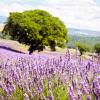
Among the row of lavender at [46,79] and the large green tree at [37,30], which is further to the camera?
the large green tree at [37,30]

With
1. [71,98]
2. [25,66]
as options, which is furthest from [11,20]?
[71,98]

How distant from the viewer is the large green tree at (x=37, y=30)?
33250mm

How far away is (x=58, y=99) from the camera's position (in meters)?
4.36

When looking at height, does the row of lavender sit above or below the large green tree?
below

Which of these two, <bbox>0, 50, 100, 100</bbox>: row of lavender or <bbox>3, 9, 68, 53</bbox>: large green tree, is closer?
<bbox>0, 50, 100, 100</bbox>: row of lavender

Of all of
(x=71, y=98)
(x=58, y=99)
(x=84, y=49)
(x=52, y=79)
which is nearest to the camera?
(x=71, y=98)

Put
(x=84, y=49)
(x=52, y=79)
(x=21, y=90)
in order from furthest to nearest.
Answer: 1. (x=84, y=49)
2. (x=52, y=79)
3. (x=21, y=90)

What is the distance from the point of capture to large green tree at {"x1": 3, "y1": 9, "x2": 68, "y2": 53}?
33250 millimetres

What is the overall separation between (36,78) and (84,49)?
88.6 m

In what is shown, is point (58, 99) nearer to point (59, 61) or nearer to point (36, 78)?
point (36, 78)

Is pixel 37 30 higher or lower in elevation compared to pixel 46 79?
higher

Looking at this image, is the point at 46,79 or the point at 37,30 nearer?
the point at 46,79

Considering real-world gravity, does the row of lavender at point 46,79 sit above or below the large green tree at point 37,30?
below

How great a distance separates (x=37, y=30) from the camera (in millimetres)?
33250
